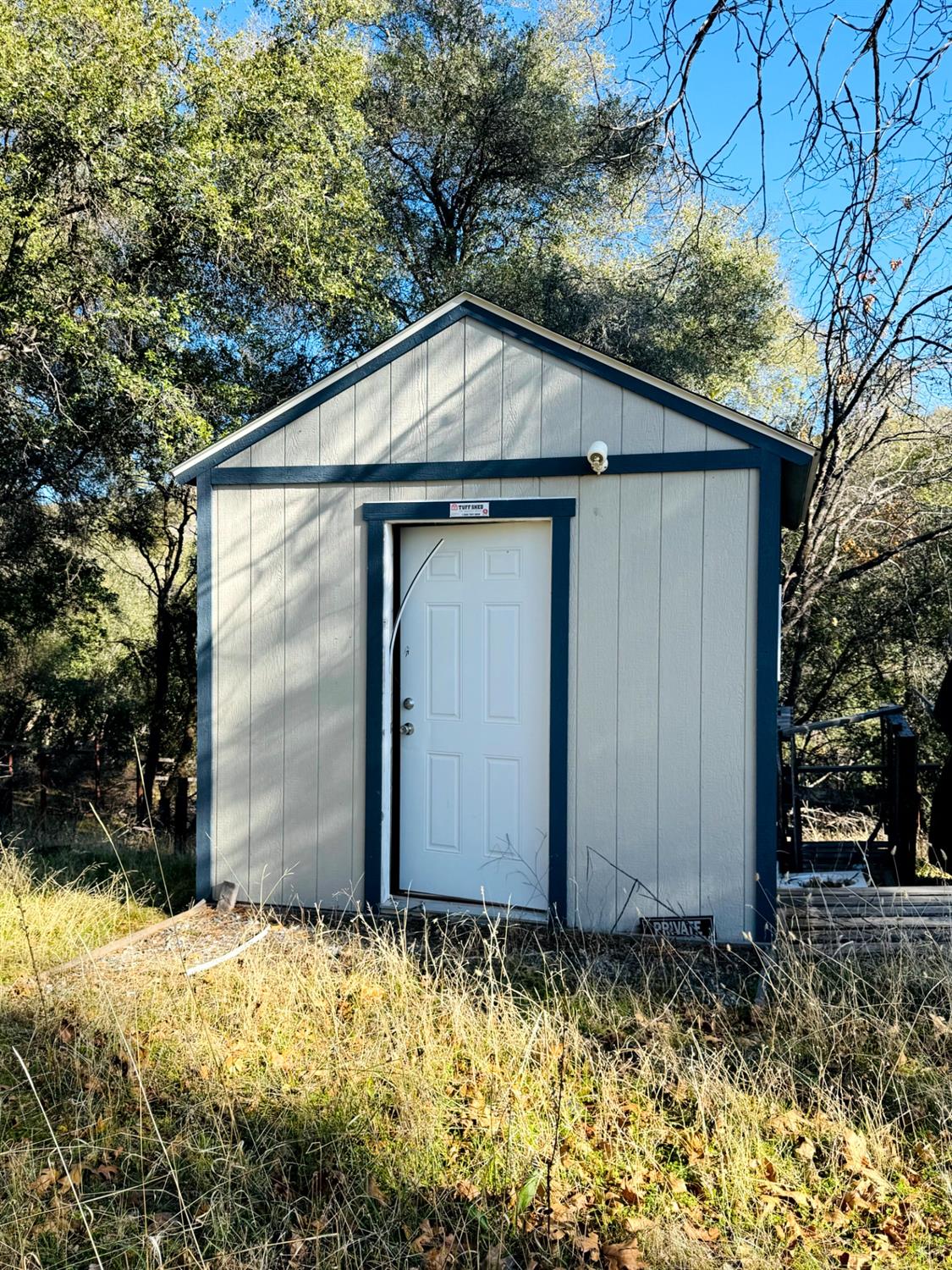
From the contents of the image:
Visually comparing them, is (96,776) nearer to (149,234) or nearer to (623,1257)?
(149,234)

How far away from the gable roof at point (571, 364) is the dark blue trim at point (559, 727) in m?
0.86

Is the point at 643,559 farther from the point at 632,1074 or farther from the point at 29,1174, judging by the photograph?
the point at 29,1174

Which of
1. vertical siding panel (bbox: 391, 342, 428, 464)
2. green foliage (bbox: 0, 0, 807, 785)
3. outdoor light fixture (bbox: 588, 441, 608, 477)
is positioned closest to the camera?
outdoor light fixture (bbox: 588, 441, 608, 477)

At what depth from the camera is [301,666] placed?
5.44 m

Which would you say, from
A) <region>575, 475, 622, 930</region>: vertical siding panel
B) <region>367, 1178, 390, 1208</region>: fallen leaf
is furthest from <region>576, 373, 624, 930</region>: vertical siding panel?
<region>367, 1178, 390, 1208</region>: fallen leaf

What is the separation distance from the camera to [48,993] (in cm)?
384

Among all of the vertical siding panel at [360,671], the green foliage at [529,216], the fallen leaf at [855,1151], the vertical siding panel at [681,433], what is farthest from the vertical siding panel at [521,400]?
the green foliage at [529,216]

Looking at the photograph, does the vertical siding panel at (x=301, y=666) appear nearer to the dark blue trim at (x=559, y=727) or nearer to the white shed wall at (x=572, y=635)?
the white shed wall at (x=572, y=635)

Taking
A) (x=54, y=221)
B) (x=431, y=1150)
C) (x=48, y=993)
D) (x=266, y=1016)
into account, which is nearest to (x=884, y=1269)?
(x=431, y=1150)

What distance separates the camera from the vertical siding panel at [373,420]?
17.4 ft

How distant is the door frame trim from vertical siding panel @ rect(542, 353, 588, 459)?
0.97 feet

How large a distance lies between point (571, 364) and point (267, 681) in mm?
Result: 2582

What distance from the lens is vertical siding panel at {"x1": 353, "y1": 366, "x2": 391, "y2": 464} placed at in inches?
209

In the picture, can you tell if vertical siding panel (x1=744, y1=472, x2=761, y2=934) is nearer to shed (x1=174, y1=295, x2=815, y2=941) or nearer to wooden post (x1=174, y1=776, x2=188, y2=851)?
shed (x1=174, y1=295, x2=815, y2=941)
